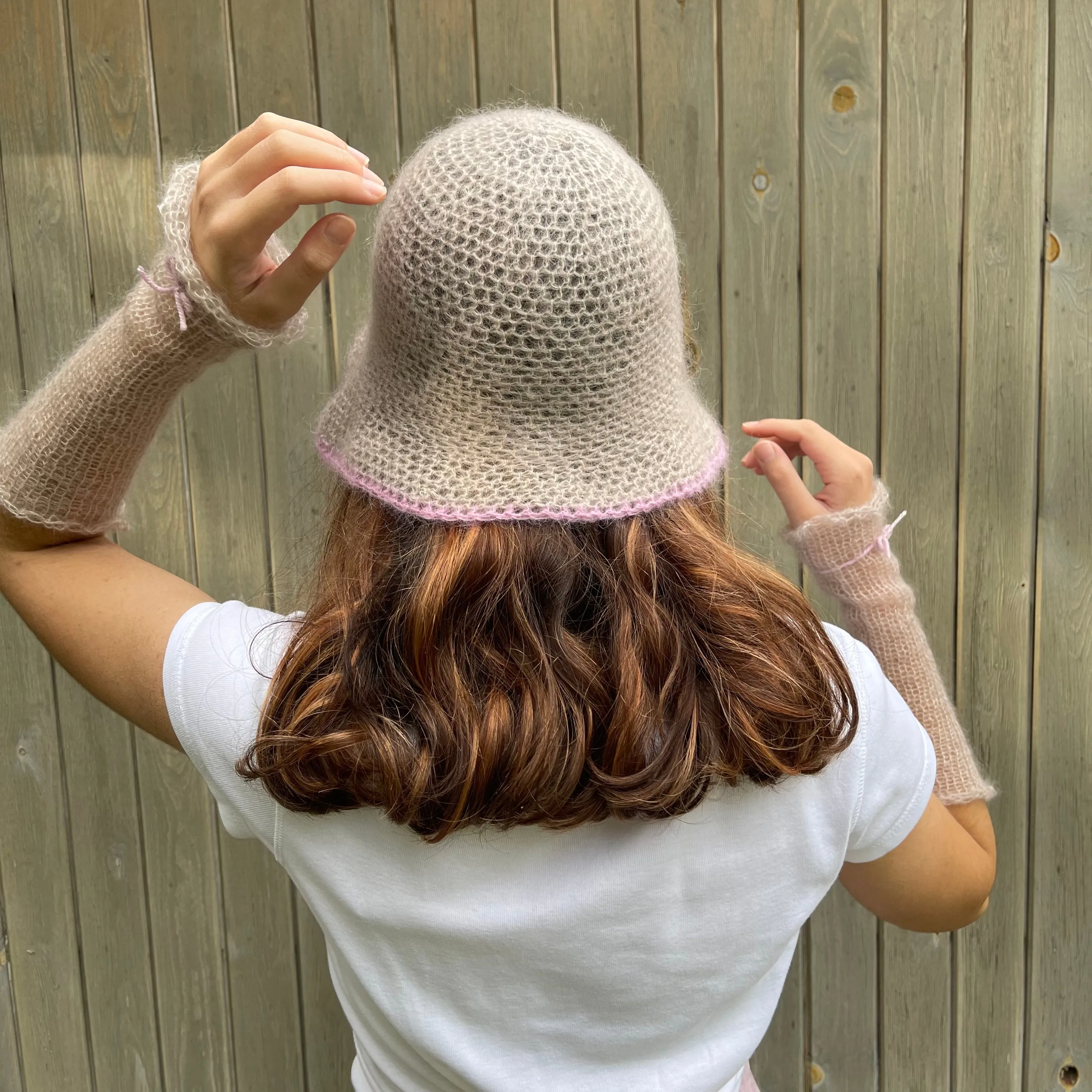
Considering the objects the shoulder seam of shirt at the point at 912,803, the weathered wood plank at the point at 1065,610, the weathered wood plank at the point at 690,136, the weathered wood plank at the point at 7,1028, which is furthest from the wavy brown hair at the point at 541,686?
the weathered wood plank at the point at 7,1028

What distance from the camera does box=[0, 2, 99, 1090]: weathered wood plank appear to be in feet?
4.39

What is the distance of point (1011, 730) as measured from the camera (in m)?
1.50

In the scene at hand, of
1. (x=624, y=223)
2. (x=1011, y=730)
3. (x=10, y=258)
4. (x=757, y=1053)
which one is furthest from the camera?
(x=757, y=1053)

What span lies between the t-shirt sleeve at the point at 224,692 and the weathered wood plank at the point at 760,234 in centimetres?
75

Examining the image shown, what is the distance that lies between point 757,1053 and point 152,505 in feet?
4.78

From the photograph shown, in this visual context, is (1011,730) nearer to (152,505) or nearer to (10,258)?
(152,505)

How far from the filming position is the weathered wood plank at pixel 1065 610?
1317 millimetres

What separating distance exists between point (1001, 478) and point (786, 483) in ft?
2.11

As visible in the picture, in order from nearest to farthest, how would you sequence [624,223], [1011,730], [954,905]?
[624,223], [954,905], [1011,730]

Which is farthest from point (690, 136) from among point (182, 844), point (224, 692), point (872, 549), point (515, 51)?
point (182, 844)

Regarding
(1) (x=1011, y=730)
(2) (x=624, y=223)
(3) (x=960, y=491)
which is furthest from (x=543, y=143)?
(1) (x=1011, y=730)

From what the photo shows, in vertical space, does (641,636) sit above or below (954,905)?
above

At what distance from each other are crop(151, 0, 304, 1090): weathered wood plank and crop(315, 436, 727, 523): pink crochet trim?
0.56 m

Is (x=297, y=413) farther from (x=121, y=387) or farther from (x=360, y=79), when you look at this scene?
(x=121, y=387)
